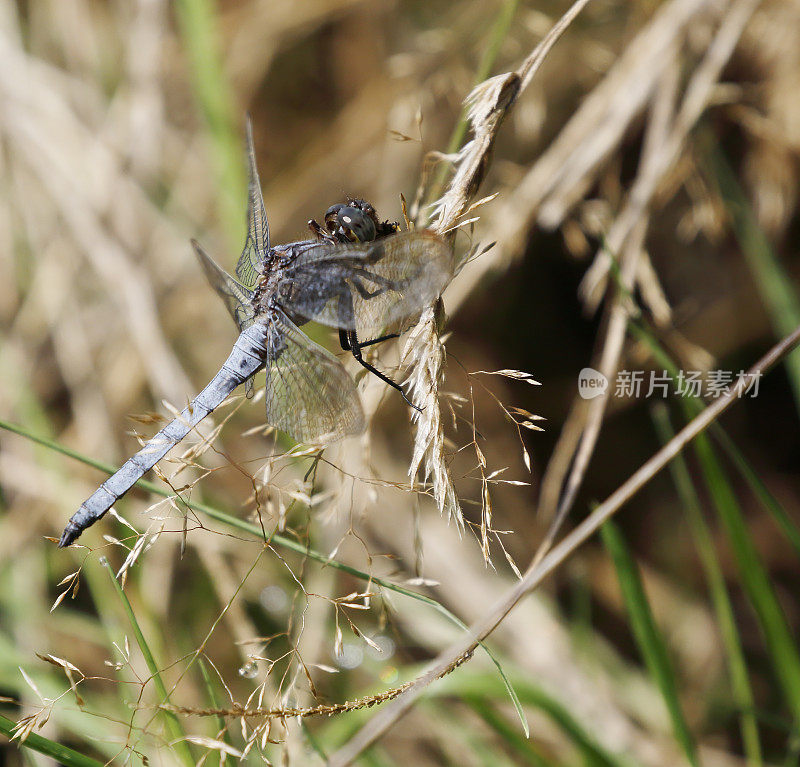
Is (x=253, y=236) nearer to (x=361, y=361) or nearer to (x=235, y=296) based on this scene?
(x=235, y=296)

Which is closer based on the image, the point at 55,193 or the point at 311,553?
the point at 311,553

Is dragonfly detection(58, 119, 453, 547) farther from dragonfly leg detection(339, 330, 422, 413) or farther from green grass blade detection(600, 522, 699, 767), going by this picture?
green grass blade detection(600, 522, 699, 767)

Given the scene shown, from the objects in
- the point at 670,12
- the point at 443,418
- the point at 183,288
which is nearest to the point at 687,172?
the point at 670,12

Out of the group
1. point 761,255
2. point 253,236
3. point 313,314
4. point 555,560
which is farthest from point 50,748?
point 761,255

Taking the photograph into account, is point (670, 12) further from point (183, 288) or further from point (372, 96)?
point (183, 288)

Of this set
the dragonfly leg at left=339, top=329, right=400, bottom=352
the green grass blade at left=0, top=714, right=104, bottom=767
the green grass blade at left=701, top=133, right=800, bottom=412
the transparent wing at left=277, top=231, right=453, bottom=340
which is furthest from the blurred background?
the green grass blade at left=0, top=714, right=104, bottom=767
